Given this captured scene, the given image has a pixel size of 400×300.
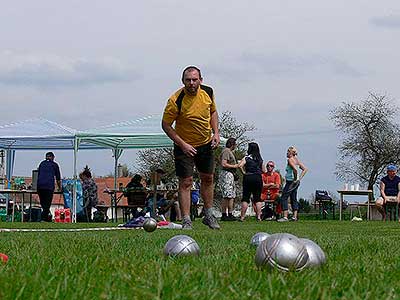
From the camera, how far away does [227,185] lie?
1909 cm

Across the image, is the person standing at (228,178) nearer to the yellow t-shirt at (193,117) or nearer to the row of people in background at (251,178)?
the row of people in background at (251,178)

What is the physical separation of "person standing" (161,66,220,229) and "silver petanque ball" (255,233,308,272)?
6526 mm

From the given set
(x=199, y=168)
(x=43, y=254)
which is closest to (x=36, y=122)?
(x=199, y=168)

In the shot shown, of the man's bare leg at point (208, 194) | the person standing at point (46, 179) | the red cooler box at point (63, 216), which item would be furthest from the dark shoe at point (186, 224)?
the red cooler box at point (63, 216)

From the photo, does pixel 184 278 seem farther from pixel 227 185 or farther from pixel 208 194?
pixel 227 185

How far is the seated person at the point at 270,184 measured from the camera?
22.5 meters

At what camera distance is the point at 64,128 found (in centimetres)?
2336

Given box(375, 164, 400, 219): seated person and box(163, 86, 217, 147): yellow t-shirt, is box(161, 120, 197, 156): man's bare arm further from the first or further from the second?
box(375, 164, 400, 219): seated person

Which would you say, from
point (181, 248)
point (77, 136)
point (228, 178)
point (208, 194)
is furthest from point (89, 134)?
point (181, 248)

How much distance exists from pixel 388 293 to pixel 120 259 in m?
1.86

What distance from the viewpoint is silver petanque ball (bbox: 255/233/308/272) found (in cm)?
338

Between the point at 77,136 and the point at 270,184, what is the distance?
592cm

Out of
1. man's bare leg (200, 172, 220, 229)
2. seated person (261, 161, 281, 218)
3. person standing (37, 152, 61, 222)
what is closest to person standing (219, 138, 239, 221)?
seated person (261, 161, 281, 218)

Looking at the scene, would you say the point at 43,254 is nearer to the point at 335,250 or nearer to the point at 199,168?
the point at 335,250
